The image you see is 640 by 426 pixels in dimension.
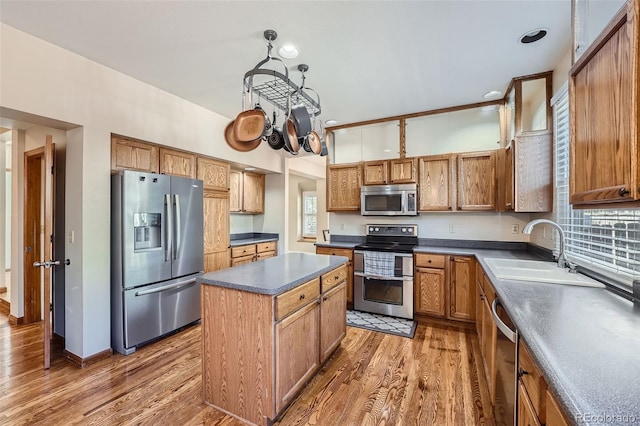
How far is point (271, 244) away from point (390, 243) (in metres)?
2.09

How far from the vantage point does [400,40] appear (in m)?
2.21

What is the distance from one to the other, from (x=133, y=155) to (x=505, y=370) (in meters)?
3.49

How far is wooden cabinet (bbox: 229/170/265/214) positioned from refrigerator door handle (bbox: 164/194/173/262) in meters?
1.57

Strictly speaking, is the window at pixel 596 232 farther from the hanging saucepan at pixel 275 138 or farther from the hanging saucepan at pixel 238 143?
the hanging saucepan at pixel 238 143

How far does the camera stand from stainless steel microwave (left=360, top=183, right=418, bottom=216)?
3752mm

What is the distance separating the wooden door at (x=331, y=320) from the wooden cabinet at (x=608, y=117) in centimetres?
173

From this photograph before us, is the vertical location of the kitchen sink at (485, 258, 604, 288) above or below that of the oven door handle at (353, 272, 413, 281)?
above

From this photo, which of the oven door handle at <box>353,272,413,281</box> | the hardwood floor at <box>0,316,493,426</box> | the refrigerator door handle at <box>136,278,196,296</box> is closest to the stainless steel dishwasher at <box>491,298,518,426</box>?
the hardwood floor at <box>0,316,493,426</box>

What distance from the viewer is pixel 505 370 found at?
1479 mm

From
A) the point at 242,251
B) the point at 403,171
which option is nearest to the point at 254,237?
the point at 242,251

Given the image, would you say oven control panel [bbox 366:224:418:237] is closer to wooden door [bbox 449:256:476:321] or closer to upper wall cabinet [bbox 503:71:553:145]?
wooden door [bbox 449:256:476:321]

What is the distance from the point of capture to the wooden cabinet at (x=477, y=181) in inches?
134

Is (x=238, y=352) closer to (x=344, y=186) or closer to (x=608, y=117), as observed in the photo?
(x=608, y=117)

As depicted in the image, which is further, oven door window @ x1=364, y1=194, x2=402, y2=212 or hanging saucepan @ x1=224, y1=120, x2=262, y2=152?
oven door window @ x1=364, y1=194, x2=402, y2=212
